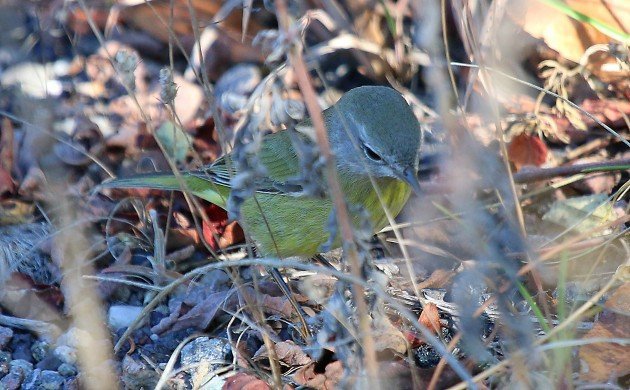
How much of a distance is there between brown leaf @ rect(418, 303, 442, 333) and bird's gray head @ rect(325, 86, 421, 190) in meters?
0.54

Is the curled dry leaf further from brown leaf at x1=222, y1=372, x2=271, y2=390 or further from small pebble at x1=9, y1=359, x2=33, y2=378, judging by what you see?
brown leaf at x1=222, y1=372, x2=271, y2=390

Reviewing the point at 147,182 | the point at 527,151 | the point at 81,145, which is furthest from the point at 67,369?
the point at 527,151

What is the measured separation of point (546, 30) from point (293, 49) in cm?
302

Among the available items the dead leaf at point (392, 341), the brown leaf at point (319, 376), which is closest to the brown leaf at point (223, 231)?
the brown leaf at point (319, 376)

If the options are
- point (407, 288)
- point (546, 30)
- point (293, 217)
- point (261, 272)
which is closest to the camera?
point (407, 288)

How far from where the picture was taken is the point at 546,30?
4.62m

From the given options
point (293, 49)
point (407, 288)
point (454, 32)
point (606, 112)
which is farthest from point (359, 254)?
point (454, 32)

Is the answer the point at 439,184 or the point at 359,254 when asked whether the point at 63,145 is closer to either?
the point at 439,184

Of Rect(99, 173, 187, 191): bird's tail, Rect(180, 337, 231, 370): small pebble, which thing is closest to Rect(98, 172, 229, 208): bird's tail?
Rect(99, 173, 187, 191): bird's tail

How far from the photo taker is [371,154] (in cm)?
376

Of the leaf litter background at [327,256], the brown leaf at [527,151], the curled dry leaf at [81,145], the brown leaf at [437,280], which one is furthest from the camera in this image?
the curled dry leaf at [81,145]

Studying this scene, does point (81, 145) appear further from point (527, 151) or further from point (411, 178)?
point (527, 151)

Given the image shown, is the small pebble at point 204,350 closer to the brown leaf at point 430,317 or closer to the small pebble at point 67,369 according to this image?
the small pebble at point 67,369

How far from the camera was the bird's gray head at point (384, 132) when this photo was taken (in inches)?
142
